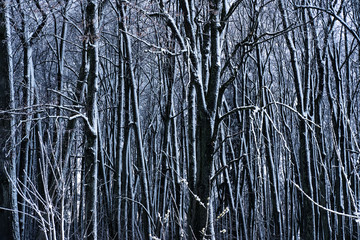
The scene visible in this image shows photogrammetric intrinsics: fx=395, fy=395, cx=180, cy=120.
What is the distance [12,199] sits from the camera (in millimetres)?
7266

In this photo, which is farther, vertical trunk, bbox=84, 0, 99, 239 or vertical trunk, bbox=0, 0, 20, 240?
vertical trunk, bbox=0, 0, 20, 240

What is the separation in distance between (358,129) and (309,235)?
5.79 metres

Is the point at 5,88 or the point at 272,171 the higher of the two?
the point at 5,88

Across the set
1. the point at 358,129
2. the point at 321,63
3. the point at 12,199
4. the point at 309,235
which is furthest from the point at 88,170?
the point at 358,129

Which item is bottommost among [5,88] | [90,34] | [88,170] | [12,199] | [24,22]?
[12,199]

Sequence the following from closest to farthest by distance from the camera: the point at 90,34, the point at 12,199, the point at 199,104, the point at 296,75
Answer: the point at 199,104
the point at 90,34
the point at 12,199
the point at 296,75

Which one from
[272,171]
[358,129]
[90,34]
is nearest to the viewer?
[90,34]

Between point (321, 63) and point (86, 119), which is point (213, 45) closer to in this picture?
point (86, 119)

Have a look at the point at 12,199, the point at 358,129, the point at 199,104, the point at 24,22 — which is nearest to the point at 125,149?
the point at 12,199

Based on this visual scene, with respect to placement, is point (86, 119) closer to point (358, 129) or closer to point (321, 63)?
point (321, 63)

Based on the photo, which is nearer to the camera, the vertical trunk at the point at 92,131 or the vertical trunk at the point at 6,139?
the vertical trunk at the point at 92,131

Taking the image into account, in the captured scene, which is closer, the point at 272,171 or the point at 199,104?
the point at 199,104

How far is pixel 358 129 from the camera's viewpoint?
475 inches

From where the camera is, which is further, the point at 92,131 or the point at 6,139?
the point at 6,139
